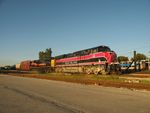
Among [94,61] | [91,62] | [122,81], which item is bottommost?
[122,81]

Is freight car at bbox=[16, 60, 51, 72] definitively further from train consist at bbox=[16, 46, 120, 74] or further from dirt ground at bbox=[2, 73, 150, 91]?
dirt ground at bbox=[2, 73, 150, 91]

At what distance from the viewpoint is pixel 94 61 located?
34094 mm

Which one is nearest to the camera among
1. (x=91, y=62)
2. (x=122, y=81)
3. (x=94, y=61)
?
(x=122, y=81)

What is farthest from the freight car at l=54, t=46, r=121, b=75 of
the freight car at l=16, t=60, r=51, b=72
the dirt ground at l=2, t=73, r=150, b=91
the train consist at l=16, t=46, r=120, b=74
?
the freight car at l=16, t=60, r=51, b=72

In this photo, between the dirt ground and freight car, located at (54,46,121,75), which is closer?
the dirt ground

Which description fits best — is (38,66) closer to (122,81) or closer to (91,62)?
(91,62)

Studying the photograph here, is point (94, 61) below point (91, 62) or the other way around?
the other way around

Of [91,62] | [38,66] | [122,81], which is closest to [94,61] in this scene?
[91,62]

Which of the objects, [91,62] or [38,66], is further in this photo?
[38,66]

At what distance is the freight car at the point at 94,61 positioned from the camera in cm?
3177

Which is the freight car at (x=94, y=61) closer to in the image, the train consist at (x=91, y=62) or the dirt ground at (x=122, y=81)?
the train consist at (x=91, y=62)

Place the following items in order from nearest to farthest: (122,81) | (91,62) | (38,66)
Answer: (122,81)
(91,62)
(38,66)

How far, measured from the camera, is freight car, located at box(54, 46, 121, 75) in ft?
104

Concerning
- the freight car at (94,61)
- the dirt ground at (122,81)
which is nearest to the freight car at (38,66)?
the freight car at (94,61)
